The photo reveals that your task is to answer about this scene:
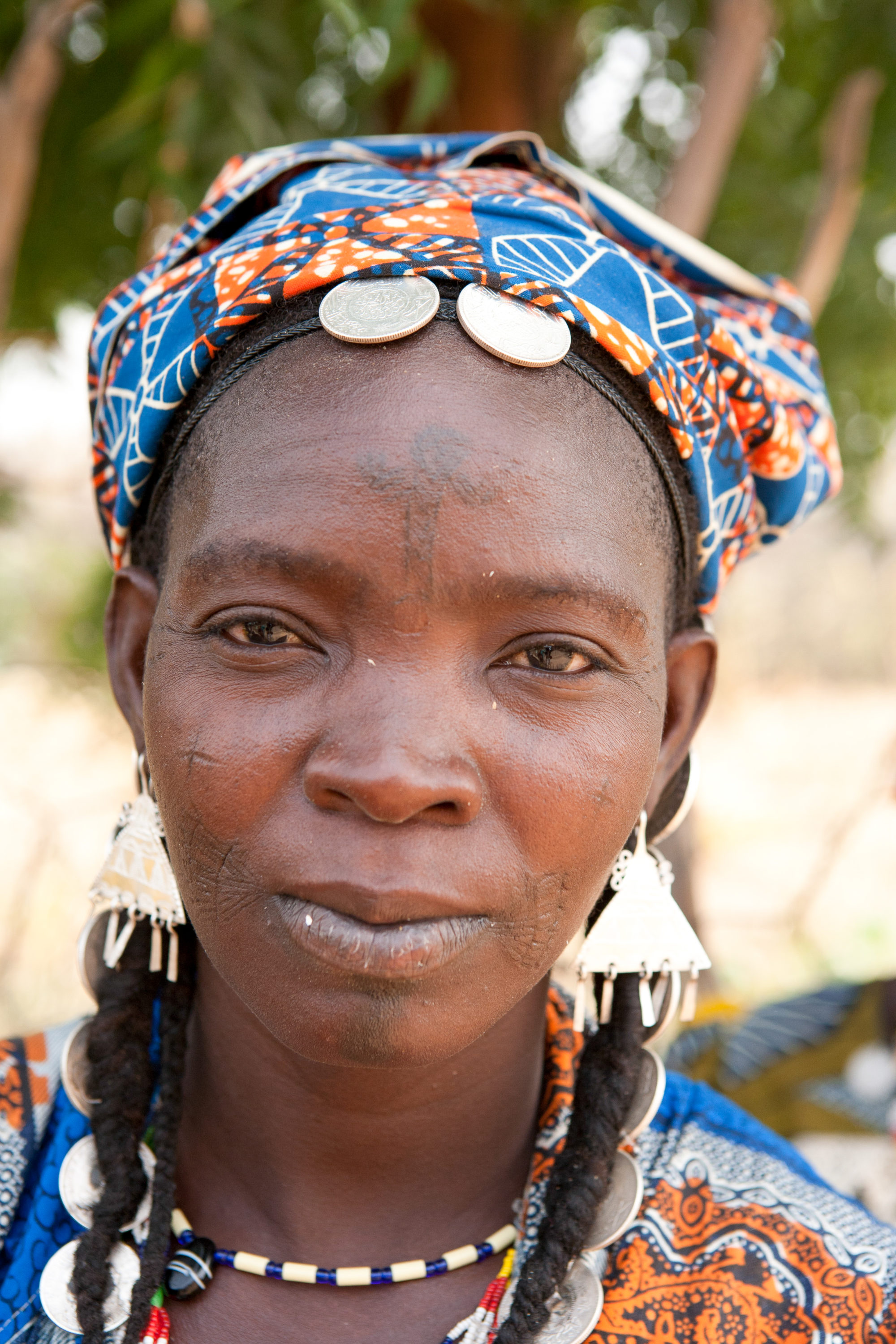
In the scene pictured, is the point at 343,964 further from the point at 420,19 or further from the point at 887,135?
the point at 420,19

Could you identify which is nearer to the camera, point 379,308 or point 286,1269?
point 379,308

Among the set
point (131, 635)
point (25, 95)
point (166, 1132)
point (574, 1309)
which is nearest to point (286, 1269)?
point (166, 1132)

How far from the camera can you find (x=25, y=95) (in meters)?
2.75

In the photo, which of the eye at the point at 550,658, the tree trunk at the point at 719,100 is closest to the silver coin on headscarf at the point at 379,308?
the eye at the point at 550,658

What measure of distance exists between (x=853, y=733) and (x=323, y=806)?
10175 millimetres

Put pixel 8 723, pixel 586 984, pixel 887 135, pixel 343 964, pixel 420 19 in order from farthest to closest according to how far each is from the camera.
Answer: pixel 8 723 < pixel 420 19 < pixel 887 135 < pixel 586 984 < pixel 343 964

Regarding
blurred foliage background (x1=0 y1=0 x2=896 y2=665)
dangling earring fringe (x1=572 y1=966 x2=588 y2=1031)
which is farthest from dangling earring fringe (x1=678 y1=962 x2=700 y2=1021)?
blurred foliage background (x1=0 y1=0 x2=896 y2=665)

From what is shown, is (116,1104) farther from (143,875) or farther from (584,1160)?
(584,1160)

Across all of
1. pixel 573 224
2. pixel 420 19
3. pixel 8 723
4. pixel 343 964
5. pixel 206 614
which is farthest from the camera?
pixel 8 723

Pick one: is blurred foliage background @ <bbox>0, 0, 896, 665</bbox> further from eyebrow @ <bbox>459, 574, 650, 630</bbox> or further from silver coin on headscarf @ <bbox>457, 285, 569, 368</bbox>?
eyebrow @ <bbox>459, 574, 650, 630</bbox>

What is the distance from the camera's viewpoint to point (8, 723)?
7820 millimetres

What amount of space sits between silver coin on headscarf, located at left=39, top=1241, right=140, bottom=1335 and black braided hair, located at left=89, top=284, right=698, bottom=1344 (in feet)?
0.05

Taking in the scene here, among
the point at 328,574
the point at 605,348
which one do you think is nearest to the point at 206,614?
the point at 328,574

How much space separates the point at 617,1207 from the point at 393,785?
2.47ft
